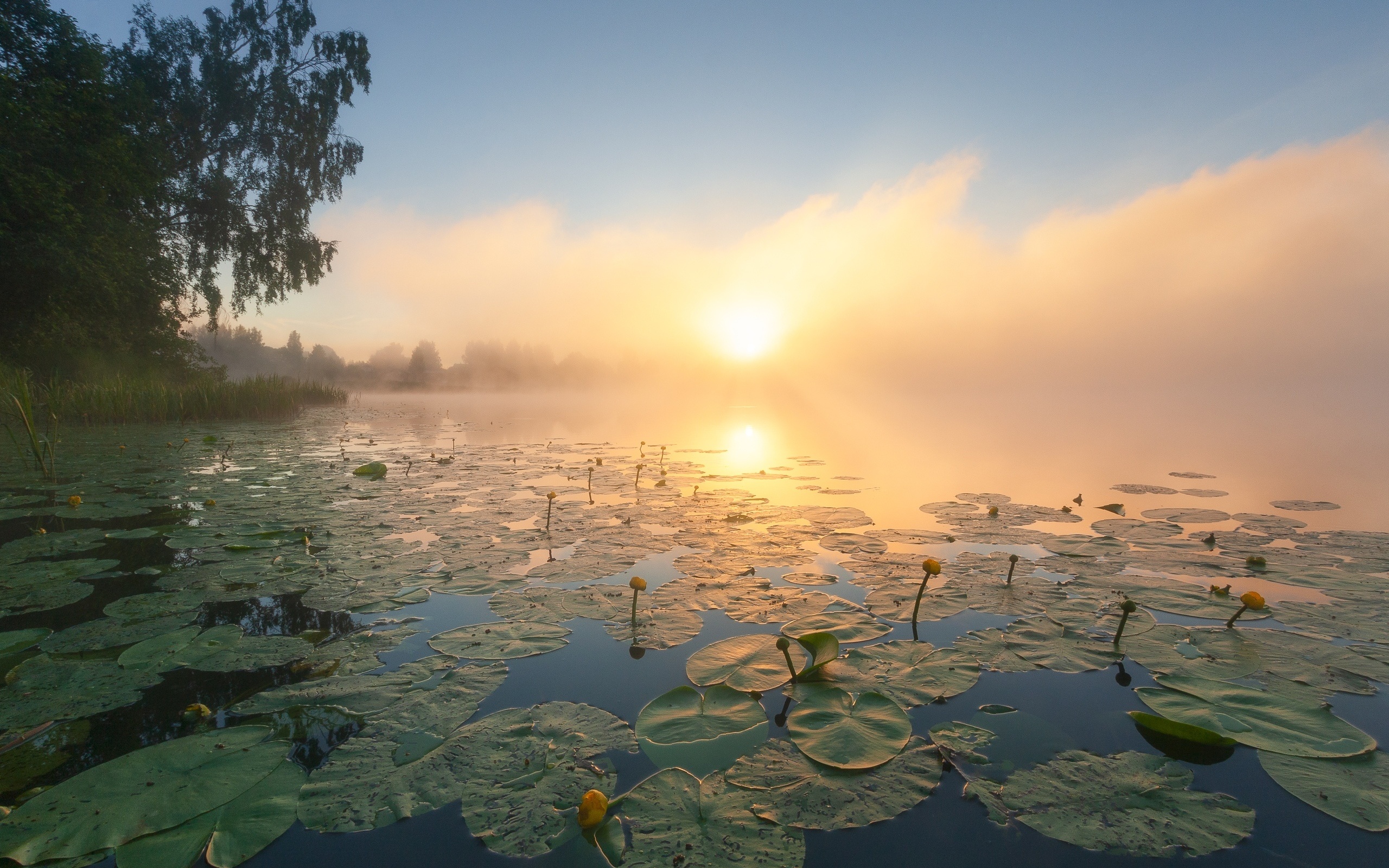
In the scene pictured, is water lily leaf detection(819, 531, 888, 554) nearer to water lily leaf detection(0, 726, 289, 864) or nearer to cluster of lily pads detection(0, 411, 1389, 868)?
cluster of lily pads detection(0, 411, 1389, 868)

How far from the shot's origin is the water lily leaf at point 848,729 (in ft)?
5.97

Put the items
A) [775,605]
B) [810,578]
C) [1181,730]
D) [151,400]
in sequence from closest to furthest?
[1181,730] < [775,605] < [810,578] < [151,400]

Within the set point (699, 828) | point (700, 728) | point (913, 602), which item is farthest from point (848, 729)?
point (913, 602)

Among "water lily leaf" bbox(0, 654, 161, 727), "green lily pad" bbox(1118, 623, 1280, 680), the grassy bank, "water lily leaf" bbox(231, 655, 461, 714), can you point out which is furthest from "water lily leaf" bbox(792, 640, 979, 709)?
the grassy bank

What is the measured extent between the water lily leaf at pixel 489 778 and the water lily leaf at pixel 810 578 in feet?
6.39

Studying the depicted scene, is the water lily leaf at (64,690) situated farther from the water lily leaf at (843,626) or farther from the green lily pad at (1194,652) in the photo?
the green lily pad at (1194,652)

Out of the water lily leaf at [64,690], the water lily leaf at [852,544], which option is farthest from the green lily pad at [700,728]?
the water lily leaf at [852,544]

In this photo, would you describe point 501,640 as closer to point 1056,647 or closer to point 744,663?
point 744,663

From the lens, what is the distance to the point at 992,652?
264 centimetres

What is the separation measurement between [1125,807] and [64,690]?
12.7ft

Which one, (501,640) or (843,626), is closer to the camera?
(501,640)

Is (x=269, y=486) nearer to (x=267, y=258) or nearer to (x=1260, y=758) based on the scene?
(x=1260, y=758)

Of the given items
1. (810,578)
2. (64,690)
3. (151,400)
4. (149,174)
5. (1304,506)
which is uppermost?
(149,174)

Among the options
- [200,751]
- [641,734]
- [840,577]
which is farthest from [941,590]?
[200,751]
